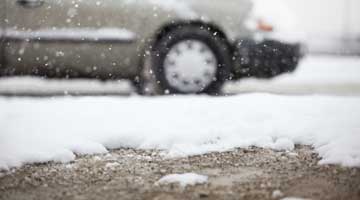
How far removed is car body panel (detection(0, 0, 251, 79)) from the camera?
16.7 ft

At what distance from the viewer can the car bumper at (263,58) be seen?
533 cm

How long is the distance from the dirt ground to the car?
211 centimetres

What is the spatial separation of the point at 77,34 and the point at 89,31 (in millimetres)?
113

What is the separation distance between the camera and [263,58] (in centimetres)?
538

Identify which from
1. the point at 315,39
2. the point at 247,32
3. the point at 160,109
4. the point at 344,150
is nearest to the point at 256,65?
the point at 247,32

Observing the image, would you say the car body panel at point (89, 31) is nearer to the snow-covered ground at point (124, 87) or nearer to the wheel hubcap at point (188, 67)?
the wheel hubcap at point (188, 67)

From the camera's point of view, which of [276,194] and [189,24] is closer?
[276,194]

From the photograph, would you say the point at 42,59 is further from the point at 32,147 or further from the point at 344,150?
the point at 344,150

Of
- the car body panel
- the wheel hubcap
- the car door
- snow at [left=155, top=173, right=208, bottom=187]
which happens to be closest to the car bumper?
the car body panel

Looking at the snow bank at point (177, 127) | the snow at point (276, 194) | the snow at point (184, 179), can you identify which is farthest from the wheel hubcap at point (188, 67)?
the snow at point (276, 194)

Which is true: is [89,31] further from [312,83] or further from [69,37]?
[312,83]

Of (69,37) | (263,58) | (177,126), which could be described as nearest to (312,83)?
(263,58)

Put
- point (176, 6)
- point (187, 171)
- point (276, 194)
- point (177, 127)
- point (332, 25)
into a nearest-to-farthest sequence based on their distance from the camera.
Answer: point (276, 194)
point (187, 171)
point (177, 127)
point (176, 6)
point (332, 25)

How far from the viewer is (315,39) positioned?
13734 millimetres
